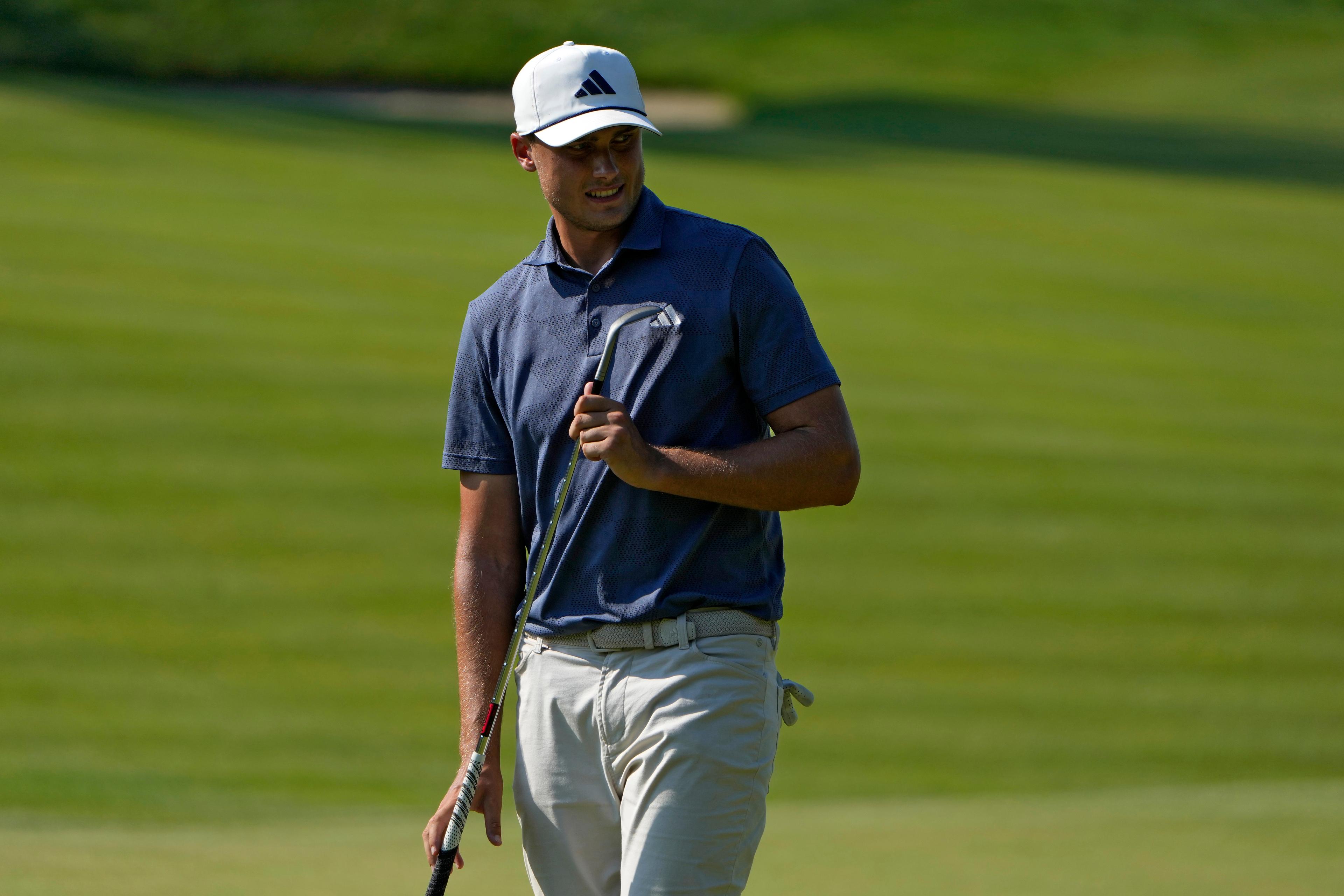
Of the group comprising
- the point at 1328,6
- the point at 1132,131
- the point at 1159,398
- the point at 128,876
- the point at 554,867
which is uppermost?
the point at 1328,6

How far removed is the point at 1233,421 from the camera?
1084cm

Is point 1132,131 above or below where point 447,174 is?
above

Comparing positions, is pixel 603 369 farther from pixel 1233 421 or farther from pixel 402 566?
pixel 1233 421

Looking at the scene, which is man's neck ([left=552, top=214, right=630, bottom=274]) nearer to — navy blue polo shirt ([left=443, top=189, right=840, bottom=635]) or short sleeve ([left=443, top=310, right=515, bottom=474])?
navy blue polo shirt ([left=443, top=189, right=840, bottom=635])

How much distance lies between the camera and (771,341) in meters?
2.62

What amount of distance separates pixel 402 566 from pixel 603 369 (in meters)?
5.92

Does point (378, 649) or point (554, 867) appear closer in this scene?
point (554, 867)

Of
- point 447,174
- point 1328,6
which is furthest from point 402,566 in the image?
point 1328,6

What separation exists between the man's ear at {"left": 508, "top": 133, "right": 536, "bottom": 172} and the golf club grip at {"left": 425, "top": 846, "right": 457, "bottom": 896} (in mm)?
1124

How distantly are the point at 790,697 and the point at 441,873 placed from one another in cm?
63

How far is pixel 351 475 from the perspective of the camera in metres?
9.04

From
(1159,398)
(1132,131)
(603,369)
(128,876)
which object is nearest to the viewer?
(603,369)

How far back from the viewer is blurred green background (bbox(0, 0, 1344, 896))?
5402 mm

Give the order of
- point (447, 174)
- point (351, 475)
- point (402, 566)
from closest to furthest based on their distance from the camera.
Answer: point (402, 566) < point (351, 475) < point (447, 174)
